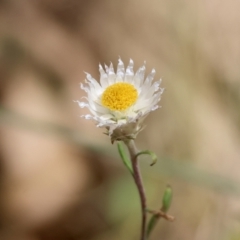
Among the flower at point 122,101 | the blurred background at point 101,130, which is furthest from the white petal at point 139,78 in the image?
the blurred background at point 101,130

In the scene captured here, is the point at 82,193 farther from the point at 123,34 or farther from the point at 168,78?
the point at 123,34

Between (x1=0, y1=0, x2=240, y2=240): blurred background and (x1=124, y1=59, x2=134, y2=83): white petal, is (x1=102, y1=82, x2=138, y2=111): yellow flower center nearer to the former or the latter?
(x1=124, y1=59, x2=134, y2=83): white petal

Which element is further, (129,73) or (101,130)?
(101,130)

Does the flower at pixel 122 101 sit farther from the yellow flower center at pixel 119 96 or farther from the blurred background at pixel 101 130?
the blurred background at pixel 101 130

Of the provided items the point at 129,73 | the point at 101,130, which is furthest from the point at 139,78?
the point at 101,130

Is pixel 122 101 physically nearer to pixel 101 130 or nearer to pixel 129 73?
pixel 129 73

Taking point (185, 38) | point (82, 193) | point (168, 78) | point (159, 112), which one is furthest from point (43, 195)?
point (185, 38)

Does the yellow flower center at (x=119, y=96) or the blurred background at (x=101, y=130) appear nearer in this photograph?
the yellow flower center at (x=119, y=96)
